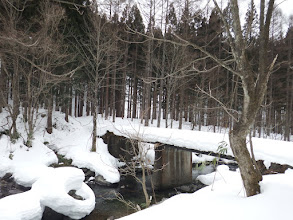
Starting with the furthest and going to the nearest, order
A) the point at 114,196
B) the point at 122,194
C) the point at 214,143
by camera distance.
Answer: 1. the point at 122,194
2. the point at 114,196
3. the point at 214,143

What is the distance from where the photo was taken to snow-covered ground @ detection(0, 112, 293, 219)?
7.68 feet

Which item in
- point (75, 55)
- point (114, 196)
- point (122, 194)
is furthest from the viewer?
point (75, 55)

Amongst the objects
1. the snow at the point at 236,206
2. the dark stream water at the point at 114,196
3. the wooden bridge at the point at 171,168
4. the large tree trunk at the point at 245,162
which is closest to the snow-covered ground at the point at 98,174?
the snow at the point at 236,206

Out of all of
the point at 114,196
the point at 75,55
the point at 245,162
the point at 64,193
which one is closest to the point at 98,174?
the point at 114,196

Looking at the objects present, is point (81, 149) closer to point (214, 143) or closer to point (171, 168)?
point (171, 168)

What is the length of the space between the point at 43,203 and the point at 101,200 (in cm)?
264

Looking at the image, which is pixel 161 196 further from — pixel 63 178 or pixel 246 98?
pixel 246 98

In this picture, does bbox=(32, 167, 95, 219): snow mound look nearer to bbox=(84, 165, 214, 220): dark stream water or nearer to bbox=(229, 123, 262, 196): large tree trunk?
bbox=(84, 165, 214, 220): dark stream water

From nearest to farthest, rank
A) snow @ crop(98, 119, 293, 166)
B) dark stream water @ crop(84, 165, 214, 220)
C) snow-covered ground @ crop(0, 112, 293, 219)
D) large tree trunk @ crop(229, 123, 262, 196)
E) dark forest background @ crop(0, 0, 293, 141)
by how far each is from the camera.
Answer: snow-covered ground @ crop(0, 112, 293, 219), large tree trunk @ crop(229, 123, 262, 196), snow @ crop(98, 119, 293, 166), dark stream water @ crop(84, 165, 214, 220), dark forest background @ crop(0, 0, 293, 141)

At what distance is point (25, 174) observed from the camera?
8.27m

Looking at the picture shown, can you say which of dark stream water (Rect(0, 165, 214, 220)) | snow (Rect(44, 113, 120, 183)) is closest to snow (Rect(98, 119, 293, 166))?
dark stream water (Rect(0, 165, 214, 220))

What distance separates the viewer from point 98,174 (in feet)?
33.7

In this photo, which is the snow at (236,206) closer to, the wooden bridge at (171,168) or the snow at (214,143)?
the snow at (214,143)

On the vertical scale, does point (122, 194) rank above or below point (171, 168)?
below
